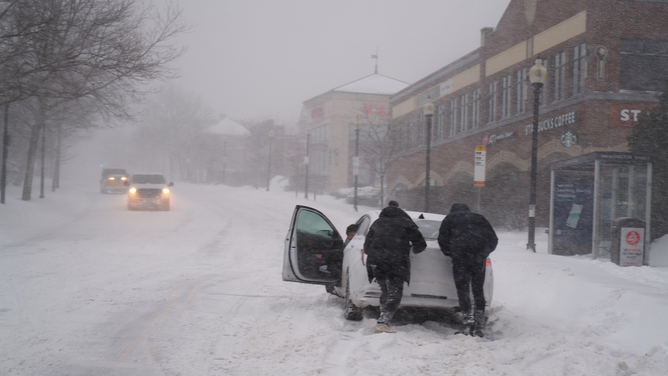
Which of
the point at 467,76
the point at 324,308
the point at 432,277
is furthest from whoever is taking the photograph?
the point at 467,76

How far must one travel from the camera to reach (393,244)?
6.09 meters

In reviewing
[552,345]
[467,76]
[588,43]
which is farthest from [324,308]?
[467,76]

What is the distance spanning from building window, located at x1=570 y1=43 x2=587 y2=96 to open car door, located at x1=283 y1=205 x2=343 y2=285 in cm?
1556

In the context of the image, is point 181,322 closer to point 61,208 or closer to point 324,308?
point 324,308

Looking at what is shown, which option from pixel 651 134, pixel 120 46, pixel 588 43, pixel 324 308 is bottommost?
pixel 324 308

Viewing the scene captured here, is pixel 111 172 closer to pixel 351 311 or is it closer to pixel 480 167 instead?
pixel 480 167

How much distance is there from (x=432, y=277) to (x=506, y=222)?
13.1 metres

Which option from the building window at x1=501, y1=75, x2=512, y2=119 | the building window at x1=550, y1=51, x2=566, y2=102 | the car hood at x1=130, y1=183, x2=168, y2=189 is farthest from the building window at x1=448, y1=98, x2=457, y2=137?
the car hood at x1=130, y1=183, x2=168, y2=189

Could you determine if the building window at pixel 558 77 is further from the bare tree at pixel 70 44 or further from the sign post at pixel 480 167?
the bare tree at pixel 70 44

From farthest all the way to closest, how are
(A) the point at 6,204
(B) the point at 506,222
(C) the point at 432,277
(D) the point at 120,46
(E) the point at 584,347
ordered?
(A) the point at 6,204 < (B) the point at 506,222 < (D) the point at 120,46 < (C) the point at 432,277 < (E) the point at 584,347

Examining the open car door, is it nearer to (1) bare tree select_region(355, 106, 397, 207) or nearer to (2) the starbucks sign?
(2) the starbucks sign

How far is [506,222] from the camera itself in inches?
728

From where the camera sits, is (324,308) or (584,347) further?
(324,308)

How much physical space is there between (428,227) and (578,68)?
15.9 metres
